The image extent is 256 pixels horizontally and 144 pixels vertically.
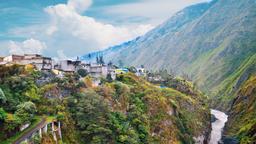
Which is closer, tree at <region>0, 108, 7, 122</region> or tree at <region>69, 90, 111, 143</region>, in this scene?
tree at <region>0, 108, 7, 122</region>

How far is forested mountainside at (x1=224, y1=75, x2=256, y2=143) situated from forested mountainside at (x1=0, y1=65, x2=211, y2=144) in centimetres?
1770

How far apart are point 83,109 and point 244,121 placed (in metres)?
71.7

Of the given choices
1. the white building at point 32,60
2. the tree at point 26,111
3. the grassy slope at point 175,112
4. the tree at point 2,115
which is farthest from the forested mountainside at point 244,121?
the tree at point 2,115

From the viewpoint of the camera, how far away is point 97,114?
78.6 meters

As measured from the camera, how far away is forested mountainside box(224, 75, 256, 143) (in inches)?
4345

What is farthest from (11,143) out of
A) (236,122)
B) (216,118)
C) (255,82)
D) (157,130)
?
(216,118)

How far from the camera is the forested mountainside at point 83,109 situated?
217ft

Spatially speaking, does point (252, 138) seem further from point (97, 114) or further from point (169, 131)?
point (97, 114)

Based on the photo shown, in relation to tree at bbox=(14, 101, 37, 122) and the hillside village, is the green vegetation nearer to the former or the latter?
tree at bbox=(14, 101, 37, 122)

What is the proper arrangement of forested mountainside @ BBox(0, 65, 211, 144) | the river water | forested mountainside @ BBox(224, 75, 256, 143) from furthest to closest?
the river water
forested mountainside @ BBox(224, 75, 256, 143)
forested mountainside @ BBox(0, 65, 211, 144)

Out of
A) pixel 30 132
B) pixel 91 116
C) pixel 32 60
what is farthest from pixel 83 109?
pixel 32 60

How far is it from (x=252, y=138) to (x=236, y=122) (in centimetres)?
3819

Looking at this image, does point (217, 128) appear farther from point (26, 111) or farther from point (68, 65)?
point (26, 111)

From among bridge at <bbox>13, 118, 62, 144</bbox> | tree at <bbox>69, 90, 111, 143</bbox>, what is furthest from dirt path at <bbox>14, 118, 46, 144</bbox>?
tree at <bbox>69, 90, 111, 143</bbox>
